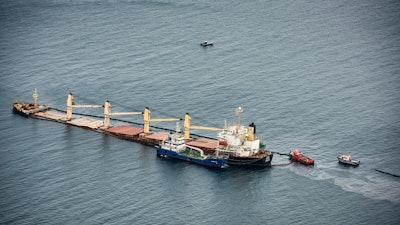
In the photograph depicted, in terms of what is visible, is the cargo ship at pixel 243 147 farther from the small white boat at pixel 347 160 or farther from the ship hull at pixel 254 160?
the small white boat at pixel 347 160

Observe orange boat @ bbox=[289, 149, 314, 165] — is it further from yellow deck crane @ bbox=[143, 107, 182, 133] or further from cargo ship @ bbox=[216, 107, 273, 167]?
yellow deck crane @ bbox=[143, 107, 182, 133]

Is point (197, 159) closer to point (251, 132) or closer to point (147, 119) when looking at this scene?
point (251, 132)

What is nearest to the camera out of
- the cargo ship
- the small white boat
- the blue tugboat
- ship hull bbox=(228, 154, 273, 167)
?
the small white boat

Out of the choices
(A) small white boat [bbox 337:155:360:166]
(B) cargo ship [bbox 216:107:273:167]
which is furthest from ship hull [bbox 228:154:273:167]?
(A) small white boat [bbox 337:155:360:166]

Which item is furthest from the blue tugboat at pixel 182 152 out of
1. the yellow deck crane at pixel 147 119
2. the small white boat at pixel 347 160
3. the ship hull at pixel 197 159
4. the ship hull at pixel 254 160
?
the small white boat at pixel 347 160

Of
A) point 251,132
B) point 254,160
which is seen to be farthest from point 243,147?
point 254,160

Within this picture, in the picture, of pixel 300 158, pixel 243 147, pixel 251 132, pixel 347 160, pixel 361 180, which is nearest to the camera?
pixel 361 180

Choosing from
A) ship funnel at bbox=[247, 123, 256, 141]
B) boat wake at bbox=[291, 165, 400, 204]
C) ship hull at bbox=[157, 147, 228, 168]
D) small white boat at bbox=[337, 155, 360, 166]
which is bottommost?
boat wake at bbox=[291, 165, 400, 204]
